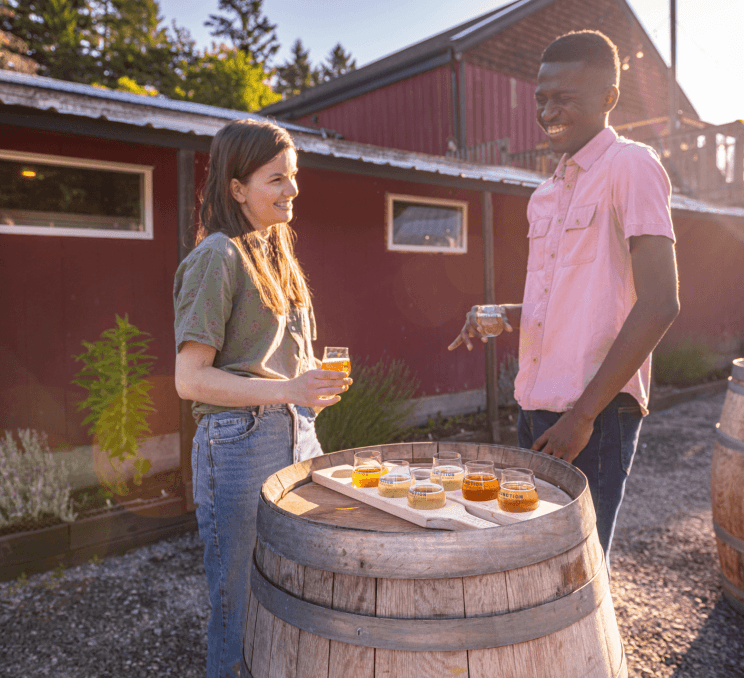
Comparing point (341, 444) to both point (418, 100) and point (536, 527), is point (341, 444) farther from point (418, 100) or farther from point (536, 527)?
point (418, 100)

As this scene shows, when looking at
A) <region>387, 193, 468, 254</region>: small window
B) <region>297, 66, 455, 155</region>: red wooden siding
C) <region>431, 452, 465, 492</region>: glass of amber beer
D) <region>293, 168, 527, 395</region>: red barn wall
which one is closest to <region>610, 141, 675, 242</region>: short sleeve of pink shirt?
<region>431, 452, 465, 492</region>: glass of amber beer

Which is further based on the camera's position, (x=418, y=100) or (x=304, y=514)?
(x=418, y=100)

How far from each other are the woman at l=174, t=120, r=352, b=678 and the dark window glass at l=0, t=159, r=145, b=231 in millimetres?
4580

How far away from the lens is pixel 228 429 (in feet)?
5.69

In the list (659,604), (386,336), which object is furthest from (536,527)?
(386,336)

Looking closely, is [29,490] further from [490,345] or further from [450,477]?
[490,345]

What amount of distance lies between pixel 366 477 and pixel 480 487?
338 millimetres

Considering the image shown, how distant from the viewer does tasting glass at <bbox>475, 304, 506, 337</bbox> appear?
2143 millimetres

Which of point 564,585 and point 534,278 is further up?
point 534,278

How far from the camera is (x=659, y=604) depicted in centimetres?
328

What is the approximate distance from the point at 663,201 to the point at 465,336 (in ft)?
2.86

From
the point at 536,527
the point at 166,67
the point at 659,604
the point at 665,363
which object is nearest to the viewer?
the point at 536,527

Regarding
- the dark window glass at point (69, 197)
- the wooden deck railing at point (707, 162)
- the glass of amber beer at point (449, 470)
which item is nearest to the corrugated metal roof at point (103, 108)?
the dark window glass at point (69, 197)

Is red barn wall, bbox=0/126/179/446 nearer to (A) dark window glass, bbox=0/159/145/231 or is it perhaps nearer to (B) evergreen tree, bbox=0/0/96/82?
(A) dark window glass, bbox=0/159/145/231
